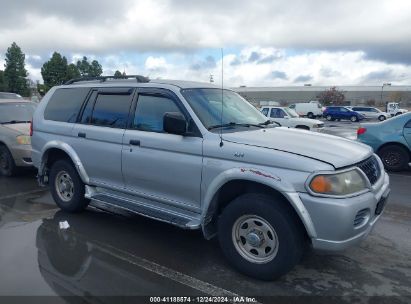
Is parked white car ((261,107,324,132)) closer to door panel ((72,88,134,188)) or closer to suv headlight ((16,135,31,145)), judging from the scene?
suv headlight ((16,135,31,145))

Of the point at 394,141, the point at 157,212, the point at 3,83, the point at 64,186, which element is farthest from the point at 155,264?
the point at 3,83

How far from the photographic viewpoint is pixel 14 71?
63.9 meters

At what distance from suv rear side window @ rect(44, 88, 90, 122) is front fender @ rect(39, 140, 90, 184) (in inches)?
15.1

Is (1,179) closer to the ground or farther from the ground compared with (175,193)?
closer to the ground

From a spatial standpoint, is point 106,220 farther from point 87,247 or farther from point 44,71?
point 44,71

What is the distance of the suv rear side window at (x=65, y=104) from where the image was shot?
5.62 meters

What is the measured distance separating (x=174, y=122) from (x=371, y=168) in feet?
6.95

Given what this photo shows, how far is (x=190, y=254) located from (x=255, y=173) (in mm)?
1373

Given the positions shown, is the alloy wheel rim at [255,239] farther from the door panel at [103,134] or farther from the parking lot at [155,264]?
the door panel at [103,134]

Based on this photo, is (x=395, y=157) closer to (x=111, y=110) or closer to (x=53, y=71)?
(x=111, y=110)

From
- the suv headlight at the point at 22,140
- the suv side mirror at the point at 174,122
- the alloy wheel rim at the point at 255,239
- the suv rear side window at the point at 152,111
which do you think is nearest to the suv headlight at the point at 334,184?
the alloy wheel rim at the point at 255,239

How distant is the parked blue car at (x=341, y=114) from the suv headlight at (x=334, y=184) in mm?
42855

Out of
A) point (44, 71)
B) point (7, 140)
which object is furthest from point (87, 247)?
point (44, 71)

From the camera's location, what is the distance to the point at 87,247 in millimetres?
4582
